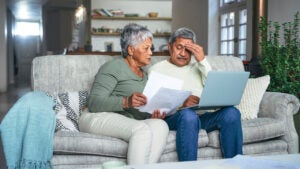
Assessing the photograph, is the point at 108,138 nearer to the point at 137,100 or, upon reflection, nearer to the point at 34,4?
the point at 137,100

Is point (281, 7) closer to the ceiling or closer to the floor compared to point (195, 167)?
closer to the ceiling

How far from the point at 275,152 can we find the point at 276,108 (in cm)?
29

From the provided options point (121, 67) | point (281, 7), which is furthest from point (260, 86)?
point (281, 7)

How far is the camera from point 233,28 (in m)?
7.63

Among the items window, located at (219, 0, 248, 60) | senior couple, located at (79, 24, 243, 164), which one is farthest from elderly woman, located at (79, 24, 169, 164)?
window, located at (219, 0, 248, 60)

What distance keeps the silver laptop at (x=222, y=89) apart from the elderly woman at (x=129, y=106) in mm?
280

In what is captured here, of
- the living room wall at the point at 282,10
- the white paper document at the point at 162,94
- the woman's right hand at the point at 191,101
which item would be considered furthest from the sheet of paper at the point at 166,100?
the living room wall at the point at 282,10

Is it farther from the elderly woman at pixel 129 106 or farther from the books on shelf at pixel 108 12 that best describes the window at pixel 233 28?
the elderly woman at pixel 129 106

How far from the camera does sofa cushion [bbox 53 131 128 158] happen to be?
2391 millimetres

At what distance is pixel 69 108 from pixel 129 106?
1.55 ft

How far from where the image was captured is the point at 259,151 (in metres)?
2.74

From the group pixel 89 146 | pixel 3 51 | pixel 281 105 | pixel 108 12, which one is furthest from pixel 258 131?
pixel 3 51

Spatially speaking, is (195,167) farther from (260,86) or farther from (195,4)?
(195,4)

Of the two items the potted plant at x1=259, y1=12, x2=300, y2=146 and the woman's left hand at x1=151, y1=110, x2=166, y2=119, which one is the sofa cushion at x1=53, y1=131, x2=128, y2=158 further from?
the potted plant at x1=259, y1=12, x2=300, y2=146
